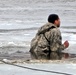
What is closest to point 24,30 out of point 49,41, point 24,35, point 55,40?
point 24,35

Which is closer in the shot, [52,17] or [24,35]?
[52,17]

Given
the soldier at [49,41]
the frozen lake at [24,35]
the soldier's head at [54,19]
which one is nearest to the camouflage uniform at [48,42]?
the soldier at [49,41]

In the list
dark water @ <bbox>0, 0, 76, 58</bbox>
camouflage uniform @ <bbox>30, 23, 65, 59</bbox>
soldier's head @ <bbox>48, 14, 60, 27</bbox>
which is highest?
soldier's head @ <bbox>48, 14, 60, 27</bbox>

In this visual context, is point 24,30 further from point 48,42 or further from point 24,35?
point 48,42

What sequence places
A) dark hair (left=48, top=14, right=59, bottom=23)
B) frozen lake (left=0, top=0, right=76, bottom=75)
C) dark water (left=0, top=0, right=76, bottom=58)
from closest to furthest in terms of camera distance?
frozen lake (left=0, top=0, right=76, bottom=75)
dark hair (left=48, top=14, right=59, bottom=23)
dark water (left=0, top=0, right=76, bottom=58)

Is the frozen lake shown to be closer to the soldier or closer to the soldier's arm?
the soldier

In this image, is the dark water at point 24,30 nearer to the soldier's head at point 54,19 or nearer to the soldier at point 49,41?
the soldier at point 49,41

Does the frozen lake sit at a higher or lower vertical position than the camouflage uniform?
lower

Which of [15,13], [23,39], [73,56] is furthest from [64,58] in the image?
[15,13]

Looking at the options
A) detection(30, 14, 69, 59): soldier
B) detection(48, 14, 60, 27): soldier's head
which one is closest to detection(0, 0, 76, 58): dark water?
detection(30, 14, 69, 59): soldier

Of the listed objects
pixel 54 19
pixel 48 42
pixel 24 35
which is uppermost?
pixel 54 19

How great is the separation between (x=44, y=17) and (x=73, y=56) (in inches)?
460

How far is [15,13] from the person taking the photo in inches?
1062

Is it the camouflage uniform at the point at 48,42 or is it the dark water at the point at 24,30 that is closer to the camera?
the camouflage uniform at the point at 48,42
